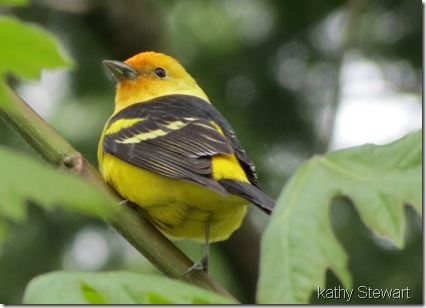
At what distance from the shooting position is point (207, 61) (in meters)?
5.74

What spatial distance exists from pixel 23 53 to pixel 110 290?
1.37 feet

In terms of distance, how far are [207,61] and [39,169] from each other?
16.1ft

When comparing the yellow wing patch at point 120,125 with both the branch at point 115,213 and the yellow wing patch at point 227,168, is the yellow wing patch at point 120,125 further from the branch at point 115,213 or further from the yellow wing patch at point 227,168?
the branch at point 115,213

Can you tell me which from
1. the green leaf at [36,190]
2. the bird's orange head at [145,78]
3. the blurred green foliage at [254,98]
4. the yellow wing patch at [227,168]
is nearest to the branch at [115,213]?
the yellow wing patch at [227,168]

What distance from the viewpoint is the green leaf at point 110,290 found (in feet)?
4.07

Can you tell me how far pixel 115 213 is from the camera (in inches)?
82.7

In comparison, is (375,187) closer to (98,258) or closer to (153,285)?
(153,285)

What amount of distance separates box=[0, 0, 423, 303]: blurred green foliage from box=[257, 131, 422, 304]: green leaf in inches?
145

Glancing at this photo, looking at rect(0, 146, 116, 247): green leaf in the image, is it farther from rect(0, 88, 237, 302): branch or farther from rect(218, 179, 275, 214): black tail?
rect(218, 179, 275, 214): black tail

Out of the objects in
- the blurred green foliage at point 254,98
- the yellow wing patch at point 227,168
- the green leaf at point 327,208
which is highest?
the green leaf at point 327,208

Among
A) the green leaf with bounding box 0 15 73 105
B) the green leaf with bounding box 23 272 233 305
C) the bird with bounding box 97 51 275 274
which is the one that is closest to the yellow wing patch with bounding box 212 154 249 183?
the bird with bounding box 97 51 275 274

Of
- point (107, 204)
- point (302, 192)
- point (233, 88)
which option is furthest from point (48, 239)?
point (107, 204)

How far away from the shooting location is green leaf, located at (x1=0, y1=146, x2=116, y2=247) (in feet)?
2.86

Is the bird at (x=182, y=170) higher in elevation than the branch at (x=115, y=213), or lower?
lower
